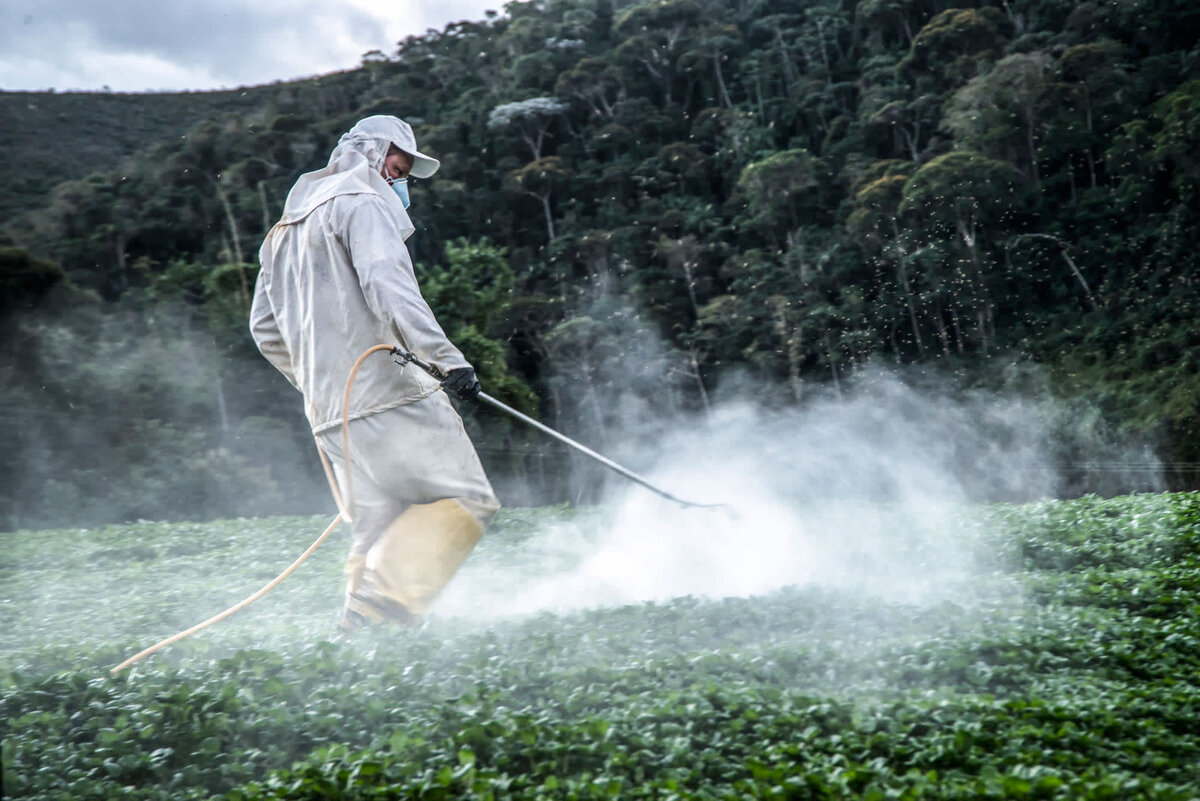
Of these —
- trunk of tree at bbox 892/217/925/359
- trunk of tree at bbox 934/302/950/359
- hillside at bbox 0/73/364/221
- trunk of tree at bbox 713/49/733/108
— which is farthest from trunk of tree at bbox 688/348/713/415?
hillside at bbox 0/73/364/221

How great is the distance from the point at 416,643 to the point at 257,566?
3.51 meters

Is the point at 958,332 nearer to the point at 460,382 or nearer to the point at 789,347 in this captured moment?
the point at 789,347

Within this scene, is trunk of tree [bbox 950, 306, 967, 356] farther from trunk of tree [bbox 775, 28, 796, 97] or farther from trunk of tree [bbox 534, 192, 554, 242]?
trunk of tree [bbox 534, 192, 554, 242]

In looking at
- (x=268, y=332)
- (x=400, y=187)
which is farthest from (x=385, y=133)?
(x=268, y=332)

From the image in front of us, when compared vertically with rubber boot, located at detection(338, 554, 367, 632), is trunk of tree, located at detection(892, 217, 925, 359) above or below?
below

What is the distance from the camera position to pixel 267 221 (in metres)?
26.1

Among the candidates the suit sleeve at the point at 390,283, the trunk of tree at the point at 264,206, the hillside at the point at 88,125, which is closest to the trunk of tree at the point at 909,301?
the trunk of tree at the point at 264,206

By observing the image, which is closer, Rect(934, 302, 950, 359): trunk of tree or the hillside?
Rect(934, 302, 950, 359): trunk of tree

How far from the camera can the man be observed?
14.2ft

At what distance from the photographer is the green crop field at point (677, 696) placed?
2.85 meters

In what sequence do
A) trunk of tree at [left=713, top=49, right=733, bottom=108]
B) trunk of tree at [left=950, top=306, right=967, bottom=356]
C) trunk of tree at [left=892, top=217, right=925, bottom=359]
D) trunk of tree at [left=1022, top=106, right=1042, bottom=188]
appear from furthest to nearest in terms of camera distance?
trunk of tree at [left=713, top=49, right=733, bottom=108], trunk of tree at [left=1022, top=106, right=1042, bottom=188], trunk of tree at [left=892, top=217, right=925, bottom=359], trunk of tree at [left=950, top=306, right=967, bottom=356]

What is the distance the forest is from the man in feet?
47.0

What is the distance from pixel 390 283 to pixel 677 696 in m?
2.04

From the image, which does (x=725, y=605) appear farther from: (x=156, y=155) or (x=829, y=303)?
(x=156, y=155)
